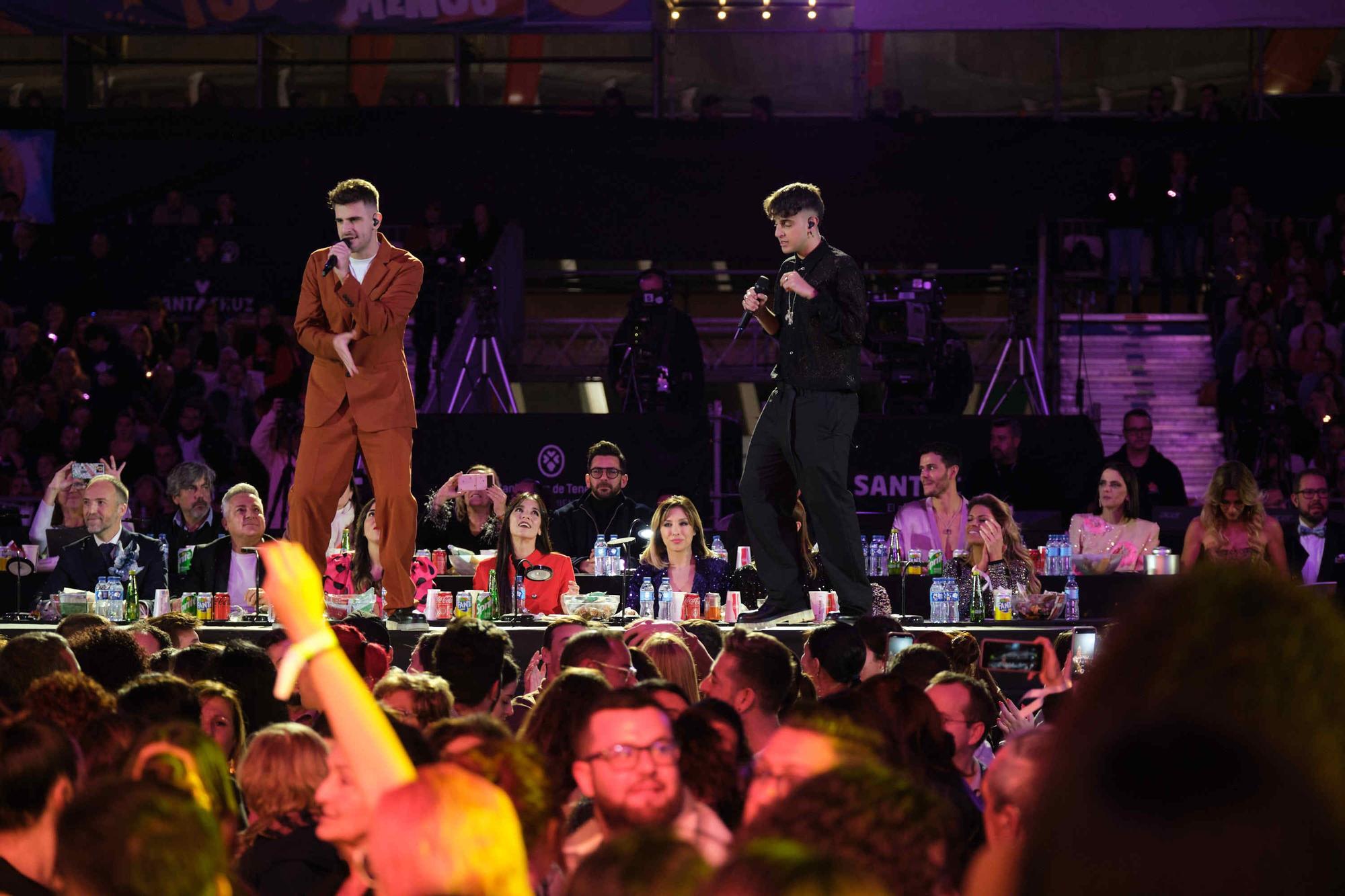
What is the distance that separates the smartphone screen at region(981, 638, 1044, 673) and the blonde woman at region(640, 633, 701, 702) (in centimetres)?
134

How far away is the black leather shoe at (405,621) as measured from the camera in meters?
6.70

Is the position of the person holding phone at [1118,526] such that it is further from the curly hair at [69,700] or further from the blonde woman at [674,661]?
the curly hair at [69,700]

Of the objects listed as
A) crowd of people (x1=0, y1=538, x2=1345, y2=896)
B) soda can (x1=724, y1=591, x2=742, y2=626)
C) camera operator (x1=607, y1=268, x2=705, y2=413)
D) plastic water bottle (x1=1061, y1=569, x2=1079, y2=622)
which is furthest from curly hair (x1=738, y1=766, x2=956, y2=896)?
camera operator (x1=607, y1=268, x2=705, y2=413)

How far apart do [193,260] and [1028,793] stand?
15.2 metres

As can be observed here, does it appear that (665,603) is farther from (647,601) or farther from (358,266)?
(358,266)

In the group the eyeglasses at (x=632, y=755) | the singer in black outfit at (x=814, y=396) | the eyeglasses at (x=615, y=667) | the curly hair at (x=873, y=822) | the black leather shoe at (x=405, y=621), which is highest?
the singer in black outfit at (x=814, y=396)

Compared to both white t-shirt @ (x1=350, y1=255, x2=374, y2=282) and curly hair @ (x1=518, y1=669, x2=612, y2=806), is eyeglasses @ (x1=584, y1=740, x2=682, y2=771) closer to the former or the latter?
curly hair @ (x1=518, y1=669, x2=612, y2=806)

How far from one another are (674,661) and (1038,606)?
2.96m

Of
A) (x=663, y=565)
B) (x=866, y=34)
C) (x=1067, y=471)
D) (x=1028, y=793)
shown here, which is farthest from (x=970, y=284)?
(x=1028, y=793)

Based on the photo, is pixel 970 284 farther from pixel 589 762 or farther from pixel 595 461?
pixel 589 762

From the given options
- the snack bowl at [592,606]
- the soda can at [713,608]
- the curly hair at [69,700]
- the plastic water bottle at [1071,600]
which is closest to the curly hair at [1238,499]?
the plastic water bottle at [1071,600]

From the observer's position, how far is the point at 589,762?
2.74 meters

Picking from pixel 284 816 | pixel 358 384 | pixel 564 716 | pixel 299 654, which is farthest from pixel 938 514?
pixel 299 654

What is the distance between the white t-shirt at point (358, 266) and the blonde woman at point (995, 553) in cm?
288
